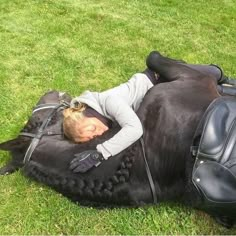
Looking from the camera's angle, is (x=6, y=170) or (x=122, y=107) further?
(x=6, y=170)

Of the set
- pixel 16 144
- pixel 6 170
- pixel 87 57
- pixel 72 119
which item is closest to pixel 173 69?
pixel 72 119

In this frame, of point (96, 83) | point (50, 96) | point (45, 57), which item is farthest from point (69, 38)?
point (50, 96)

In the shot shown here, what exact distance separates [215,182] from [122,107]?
3.00 ft

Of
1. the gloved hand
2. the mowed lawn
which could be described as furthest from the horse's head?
the gloved hand

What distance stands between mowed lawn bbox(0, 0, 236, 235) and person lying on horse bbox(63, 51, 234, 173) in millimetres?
482

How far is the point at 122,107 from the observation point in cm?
340

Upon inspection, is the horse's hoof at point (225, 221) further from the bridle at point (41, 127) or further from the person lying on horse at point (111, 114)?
the bridle at point (41, 127)

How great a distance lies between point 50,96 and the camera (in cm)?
401

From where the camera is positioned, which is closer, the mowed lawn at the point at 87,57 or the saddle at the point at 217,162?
the saddle at the point at 217,162

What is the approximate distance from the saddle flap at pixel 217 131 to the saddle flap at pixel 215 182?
0.06 m

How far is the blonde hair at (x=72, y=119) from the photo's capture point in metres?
3.38

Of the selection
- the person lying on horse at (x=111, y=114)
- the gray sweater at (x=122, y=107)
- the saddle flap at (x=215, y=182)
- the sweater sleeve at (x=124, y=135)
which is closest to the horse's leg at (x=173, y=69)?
the person lying on horse at (x=111, y=114)

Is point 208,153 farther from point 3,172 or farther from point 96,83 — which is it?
point 96,83

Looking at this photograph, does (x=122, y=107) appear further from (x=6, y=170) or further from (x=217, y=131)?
(x=6, y=170)
